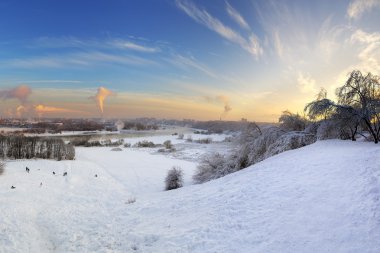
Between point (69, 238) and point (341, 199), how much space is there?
11.8m

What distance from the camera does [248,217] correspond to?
1023cm

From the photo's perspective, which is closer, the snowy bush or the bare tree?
the bare tree

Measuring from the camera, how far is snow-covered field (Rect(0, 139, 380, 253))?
8094mm

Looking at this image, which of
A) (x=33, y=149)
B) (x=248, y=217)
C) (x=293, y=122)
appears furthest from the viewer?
(x=33, y=149)

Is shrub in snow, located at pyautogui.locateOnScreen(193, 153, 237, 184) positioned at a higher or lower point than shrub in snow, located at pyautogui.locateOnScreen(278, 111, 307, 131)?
lower

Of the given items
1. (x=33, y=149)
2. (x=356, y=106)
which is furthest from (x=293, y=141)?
(x=33, y=149)

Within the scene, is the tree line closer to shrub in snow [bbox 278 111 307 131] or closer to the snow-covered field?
the snow-covered field

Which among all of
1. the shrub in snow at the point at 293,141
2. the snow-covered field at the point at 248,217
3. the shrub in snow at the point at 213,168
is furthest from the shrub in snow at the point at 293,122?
the snow-covered field at the point at 248,217

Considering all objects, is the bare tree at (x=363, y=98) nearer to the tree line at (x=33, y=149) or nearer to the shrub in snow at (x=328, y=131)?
the shrub in snow at (x=328, y=131)

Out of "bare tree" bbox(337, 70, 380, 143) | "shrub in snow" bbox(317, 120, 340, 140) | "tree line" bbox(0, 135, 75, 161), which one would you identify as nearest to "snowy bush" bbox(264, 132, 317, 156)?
"shrub in snow" bbox(317, 120, 340, 140)

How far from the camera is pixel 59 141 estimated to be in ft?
198

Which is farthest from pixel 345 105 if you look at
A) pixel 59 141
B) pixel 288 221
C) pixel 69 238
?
pixel 59 141

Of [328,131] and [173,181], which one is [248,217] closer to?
[328,131]

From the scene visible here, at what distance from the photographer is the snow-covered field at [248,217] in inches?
319
